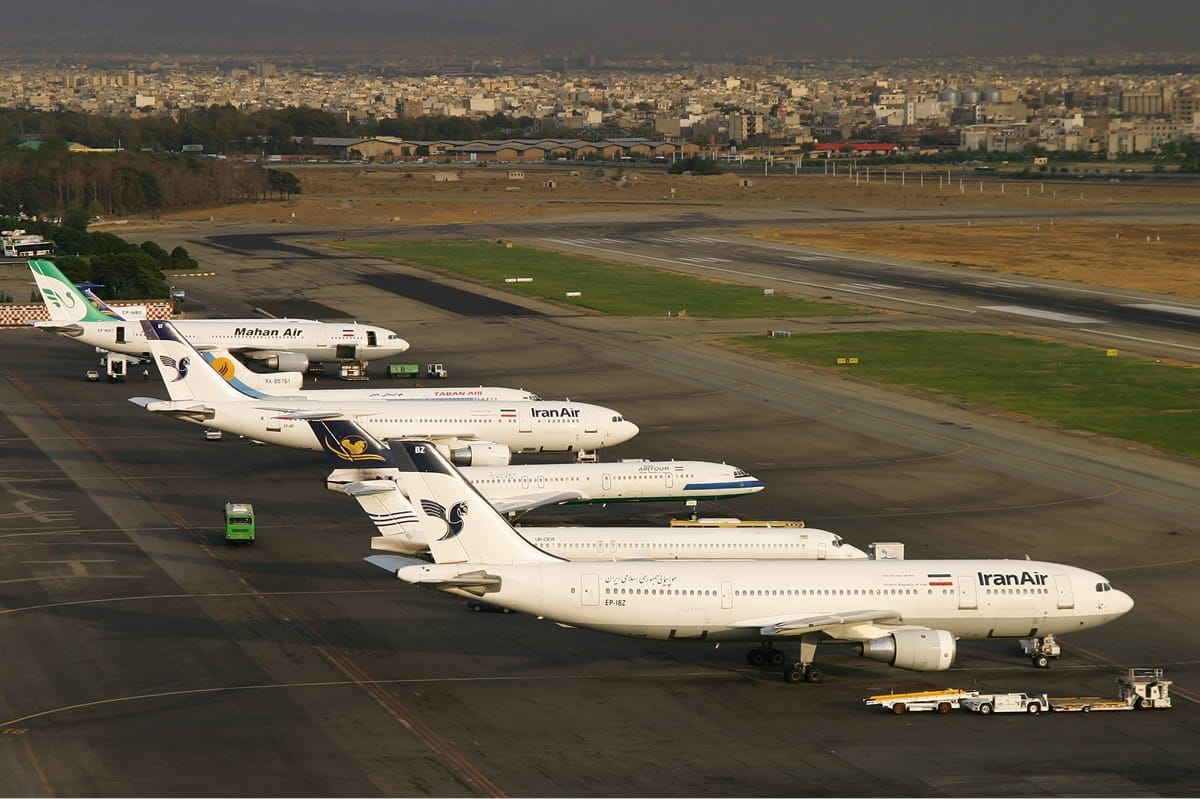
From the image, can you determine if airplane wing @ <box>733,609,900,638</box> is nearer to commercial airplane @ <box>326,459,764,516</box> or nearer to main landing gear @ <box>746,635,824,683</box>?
main landing gear @ <box>746,635,824,683</box>

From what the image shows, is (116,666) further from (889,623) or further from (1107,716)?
(1107,716)

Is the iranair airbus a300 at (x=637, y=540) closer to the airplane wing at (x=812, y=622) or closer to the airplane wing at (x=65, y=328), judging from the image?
the airplane wing at (x=812, y=622)

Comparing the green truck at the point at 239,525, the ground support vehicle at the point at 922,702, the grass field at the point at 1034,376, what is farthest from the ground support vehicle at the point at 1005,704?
the grass field at the point at 1034,376

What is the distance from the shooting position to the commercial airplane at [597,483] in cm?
6988

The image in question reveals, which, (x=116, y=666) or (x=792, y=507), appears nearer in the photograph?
(x=116, y=666)

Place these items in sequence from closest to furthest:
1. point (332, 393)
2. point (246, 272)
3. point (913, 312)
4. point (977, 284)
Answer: point (332, 393) < point (913, 312) < point (977, 284) < point (246, 272)

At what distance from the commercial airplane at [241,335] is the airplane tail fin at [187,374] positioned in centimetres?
3421

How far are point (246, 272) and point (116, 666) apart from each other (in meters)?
136

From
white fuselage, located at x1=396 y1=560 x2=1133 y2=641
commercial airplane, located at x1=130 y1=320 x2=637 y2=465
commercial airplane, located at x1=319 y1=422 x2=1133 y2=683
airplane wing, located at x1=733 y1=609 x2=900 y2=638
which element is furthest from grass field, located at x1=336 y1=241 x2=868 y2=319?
airplane wing, located at x1=733 y1=609 x2=900 y2=638

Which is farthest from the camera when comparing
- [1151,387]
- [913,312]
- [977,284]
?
[977,284]

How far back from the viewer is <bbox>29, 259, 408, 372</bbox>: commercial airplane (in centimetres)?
11656

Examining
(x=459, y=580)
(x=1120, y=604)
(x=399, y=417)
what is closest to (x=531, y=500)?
(x=399, y=417)

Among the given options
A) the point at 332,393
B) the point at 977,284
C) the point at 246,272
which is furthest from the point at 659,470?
the point at 246,272

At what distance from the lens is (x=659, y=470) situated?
238 ft
